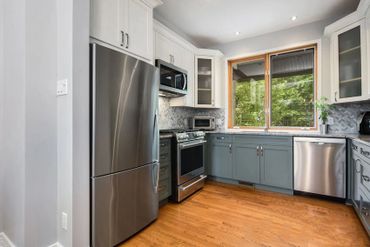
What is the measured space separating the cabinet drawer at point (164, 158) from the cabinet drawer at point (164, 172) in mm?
60

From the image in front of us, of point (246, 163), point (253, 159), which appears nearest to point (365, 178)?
point (253, 159)

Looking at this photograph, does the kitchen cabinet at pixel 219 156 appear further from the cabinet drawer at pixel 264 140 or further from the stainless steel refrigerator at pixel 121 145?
the stainless steel refrigerator at pixel 121 145

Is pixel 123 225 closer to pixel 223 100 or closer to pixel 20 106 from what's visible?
pixel 20 106

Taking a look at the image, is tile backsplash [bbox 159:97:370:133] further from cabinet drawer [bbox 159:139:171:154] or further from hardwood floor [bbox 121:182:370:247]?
hardwood floor [bbox 121:182:370:247]

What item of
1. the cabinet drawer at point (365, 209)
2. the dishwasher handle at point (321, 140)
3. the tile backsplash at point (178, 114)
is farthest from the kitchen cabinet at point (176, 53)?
the cabinet drawer at point (365, 209)

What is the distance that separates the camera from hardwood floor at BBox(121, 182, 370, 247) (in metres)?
1.78

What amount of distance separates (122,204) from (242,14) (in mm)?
3020

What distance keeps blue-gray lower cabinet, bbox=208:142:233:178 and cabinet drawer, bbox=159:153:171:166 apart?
1242 millimetres

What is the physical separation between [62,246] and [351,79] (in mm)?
3735

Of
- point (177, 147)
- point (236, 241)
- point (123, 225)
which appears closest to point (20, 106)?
point (123, 225)

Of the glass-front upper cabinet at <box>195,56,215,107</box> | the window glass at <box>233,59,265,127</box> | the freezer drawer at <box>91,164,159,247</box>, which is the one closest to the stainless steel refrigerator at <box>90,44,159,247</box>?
the freezer drawer at <box>91,164,159,247</box>

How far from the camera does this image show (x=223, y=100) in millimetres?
4016

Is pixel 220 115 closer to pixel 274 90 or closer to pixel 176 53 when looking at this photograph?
pixel 274 90

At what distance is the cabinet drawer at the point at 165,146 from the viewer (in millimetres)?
2424
